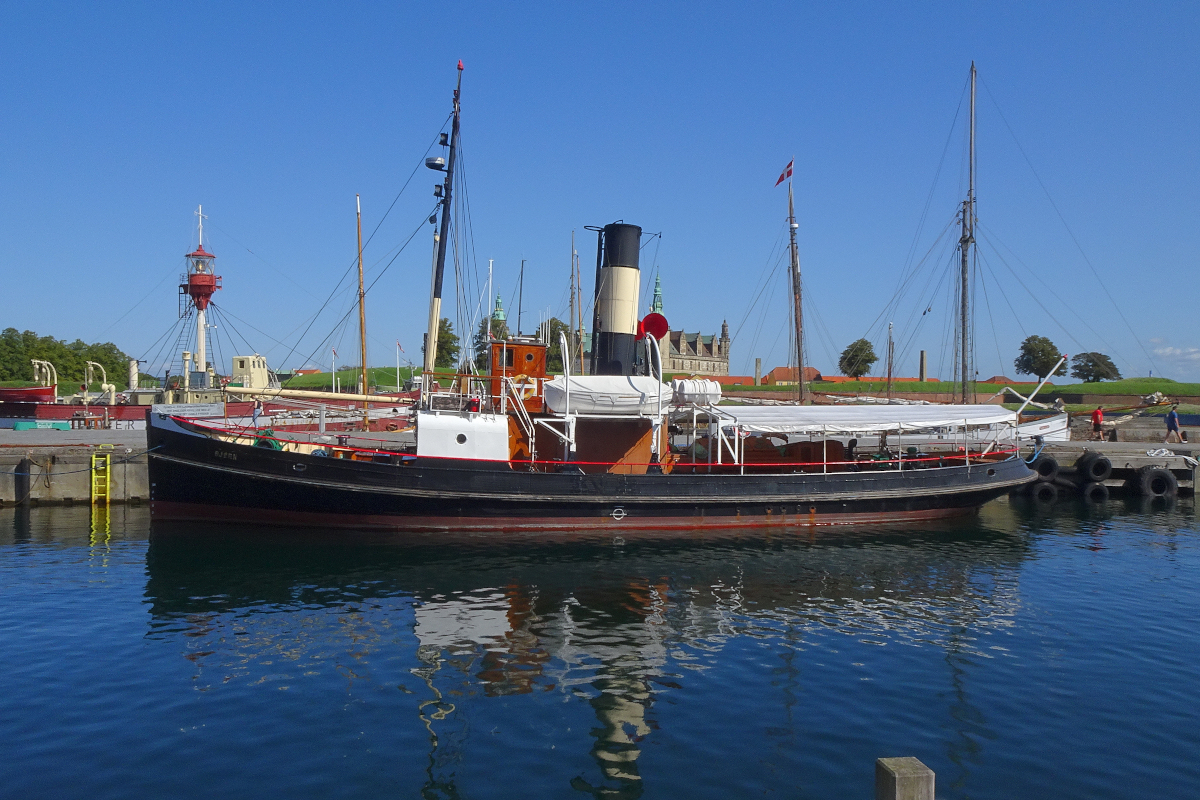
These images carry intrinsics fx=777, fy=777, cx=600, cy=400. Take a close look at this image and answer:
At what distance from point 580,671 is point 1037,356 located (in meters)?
87.8

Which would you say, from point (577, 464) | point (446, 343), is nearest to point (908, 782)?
point (577, 464)

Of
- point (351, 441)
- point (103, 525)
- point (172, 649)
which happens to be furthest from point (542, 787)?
point (351, 441)

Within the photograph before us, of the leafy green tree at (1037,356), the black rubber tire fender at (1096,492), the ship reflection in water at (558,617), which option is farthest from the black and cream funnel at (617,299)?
the leafy green tree at (1037,356)

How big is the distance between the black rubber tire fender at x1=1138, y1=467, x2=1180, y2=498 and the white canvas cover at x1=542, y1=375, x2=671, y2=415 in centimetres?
2121

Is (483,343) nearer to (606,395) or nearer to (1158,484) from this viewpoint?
(606,395)

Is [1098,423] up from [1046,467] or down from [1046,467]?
up

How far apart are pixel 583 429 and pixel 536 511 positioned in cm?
264

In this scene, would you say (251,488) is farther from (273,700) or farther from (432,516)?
(273,700)

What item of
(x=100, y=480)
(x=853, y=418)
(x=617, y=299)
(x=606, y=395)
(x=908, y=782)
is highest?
(x=617, y=299)

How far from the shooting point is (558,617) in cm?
1291

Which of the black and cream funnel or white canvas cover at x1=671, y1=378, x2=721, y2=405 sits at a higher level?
the black and cream funnel

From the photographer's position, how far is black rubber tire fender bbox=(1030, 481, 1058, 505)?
28703 millimetres

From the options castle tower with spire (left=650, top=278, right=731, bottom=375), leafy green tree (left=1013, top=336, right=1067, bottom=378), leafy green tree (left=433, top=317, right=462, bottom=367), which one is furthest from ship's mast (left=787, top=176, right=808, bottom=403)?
castle tower with spire (left=650, top=278, right=731, bottom=375)

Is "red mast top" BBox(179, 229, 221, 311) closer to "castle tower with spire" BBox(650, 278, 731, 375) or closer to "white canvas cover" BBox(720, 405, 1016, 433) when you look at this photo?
"white canvas cover" BBox(720, 405, 1016, 433)
